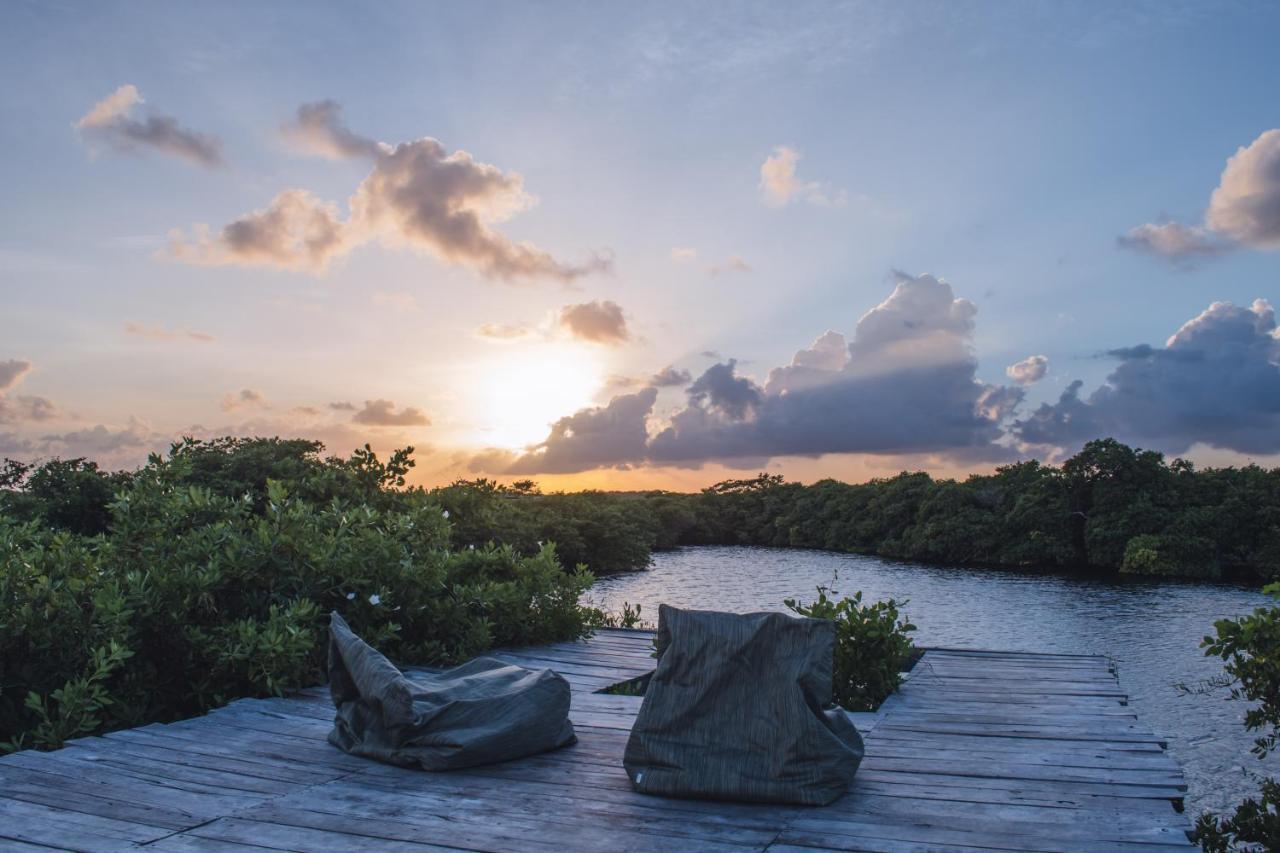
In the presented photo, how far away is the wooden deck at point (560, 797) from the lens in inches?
133

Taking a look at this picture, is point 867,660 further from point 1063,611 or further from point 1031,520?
point 1031,520

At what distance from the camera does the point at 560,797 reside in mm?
3938

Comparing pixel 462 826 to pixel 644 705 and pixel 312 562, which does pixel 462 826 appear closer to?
pixel 644 705

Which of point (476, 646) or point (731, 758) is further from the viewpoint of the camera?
point (476, 646)

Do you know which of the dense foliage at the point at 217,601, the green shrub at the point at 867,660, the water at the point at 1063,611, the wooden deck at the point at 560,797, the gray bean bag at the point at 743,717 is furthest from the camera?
the water at the point at 1063,611

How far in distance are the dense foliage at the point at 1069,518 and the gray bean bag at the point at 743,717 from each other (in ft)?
87.0

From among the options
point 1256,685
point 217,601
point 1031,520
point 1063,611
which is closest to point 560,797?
point 217,601

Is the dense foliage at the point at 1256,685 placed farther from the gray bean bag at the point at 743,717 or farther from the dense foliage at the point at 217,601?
the dense foliage at the point at 217,601

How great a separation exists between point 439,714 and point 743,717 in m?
1.52

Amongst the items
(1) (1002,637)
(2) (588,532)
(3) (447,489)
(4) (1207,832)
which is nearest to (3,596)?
(3) (447,489)

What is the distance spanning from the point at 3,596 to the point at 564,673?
3.73 meters

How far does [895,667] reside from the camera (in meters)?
6.50

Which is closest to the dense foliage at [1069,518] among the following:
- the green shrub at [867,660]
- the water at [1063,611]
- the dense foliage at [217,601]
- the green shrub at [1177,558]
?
the green shrub at [1177,558]

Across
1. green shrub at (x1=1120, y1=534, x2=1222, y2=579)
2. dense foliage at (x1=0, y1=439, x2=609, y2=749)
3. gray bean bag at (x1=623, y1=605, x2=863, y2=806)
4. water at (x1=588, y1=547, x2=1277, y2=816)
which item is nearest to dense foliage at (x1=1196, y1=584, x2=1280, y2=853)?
gray bean bag at (x1=623, y1=605, x2=863, y2=806)
